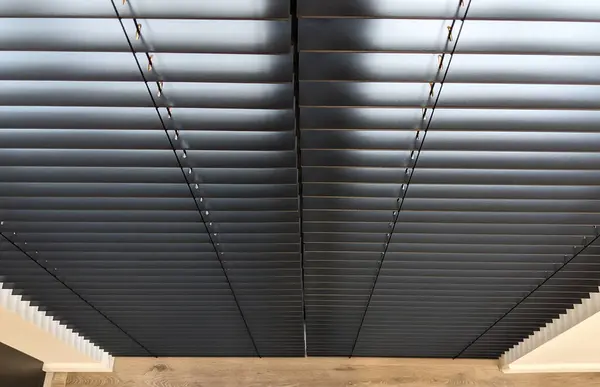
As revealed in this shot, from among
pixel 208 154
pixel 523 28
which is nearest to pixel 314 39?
pixel 523 28

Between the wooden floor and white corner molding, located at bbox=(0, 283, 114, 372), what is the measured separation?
28 centimetres

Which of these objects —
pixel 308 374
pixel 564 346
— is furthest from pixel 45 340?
pixel 564 346

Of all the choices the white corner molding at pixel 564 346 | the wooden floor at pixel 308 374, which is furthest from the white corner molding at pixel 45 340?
the white corner molding at pixel 564 346

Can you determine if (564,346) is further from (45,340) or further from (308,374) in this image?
(45,340)

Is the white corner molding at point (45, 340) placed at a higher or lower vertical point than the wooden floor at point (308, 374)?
higher

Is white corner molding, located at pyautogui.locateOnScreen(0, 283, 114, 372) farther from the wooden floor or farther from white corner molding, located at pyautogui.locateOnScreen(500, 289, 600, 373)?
white corner molding, located at pyautogui.locateOnScreen(500, 289, 600, 373)

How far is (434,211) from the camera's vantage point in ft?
10.4

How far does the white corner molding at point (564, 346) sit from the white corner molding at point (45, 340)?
4.18 metres

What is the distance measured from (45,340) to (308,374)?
108 inches

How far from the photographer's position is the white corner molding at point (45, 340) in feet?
14.3

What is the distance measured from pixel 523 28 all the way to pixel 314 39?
2.35 feet

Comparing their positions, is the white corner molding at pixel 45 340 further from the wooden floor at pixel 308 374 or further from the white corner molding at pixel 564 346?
the white corner molding at pixel 564 346

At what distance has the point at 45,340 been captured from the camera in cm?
511

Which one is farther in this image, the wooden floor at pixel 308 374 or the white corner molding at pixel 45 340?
the wooden floor at pixel 308 374
